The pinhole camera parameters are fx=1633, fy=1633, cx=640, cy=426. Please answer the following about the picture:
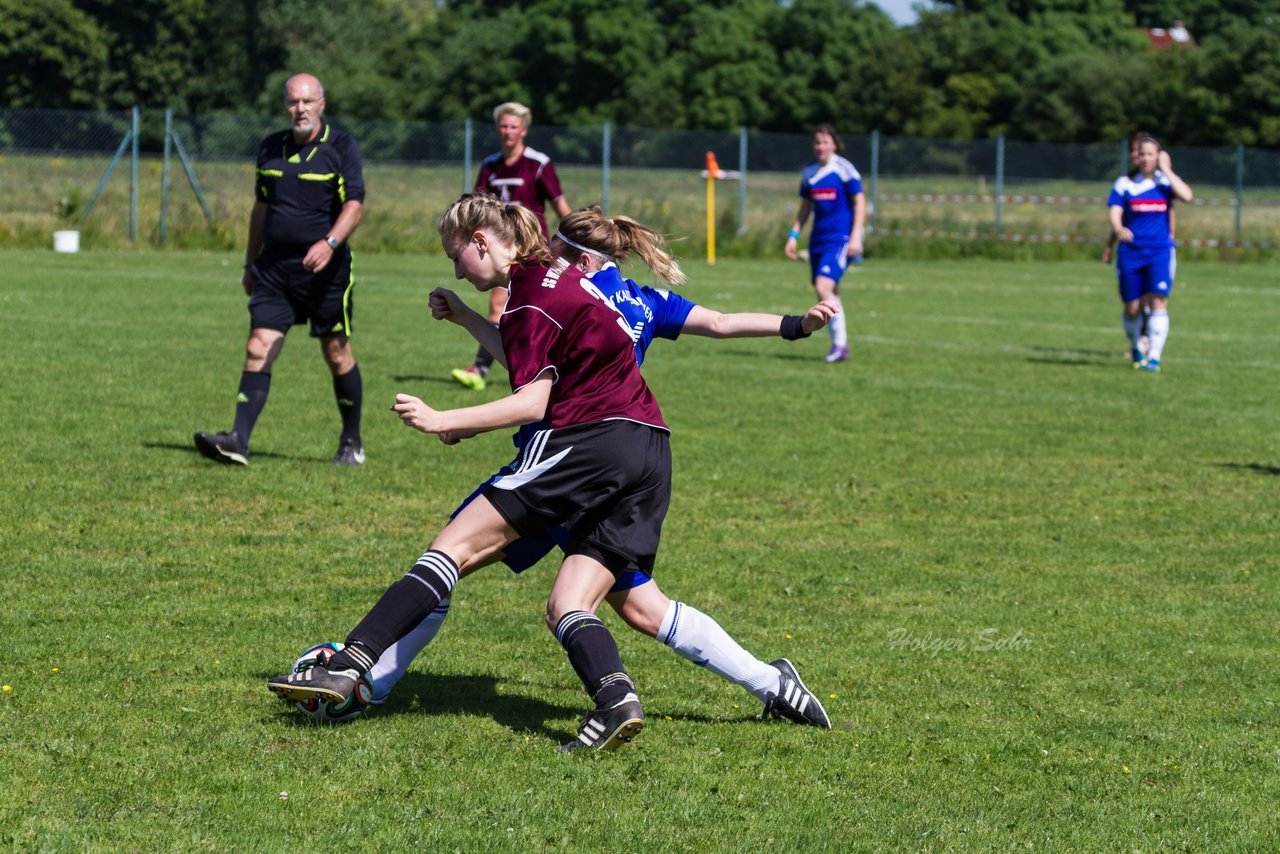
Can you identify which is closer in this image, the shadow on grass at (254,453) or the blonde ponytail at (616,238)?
the blonde ponytail at (616,238)

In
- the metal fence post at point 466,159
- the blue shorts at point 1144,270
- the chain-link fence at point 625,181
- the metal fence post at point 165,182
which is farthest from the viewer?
the metal fence post at point 466,159

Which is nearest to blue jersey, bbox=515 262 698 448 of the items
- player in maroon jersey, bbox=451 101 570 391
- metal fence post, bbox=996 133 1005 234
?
player in maroon jersey, bbox=451 101 570 391

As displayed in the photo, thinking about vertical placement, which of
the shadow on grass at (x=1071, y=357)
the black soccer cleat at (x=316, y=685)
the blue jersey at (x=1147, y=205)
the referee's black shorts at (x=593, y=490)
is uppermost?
the blue jersey at (x=1147, y=205)

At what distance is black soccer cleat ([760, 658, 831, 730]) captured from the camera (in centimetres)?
520

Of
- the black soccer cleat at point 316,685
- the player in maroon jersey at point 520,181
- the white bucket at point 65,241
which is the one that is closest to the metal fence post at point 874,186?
the white bucket at point 65,241

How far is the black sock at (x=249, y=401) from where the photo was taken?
9.37 metres

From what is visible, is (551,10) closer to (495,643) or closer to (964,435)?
(964,435)

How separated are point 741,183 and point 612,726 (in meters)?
33.4

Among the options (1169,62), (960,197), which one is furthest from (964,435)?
(1169,62)

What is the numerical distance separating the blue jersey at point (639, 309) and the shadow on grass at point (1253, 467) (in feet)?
20.6

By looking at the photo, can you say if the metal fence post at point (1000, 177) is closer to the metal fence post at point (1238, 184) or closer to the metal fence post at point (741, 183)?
the metal fence post at point (1238, 184)

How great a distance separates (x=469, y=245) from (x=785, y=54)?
72.9 m

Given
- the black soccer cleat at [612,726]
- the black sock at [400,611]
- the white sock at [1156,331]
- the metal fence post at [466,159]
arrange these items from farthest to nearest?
the metal fence post at [466,159]
the white sock at [1156,331]
the black sock at [400,611]
the black soccer cleat at [612,726]

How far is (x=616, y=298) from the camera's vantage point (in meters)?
5.11
